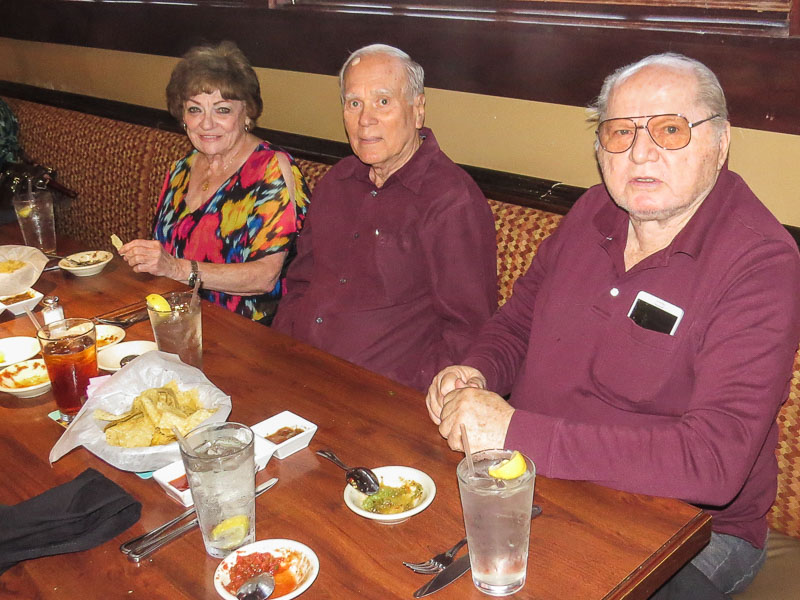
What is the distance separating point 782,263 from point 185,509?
3.53 feet

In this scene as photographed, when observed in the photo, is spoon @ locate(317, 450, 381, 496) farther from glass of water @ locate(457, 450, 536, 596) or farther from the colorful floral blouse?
the colorful floral blouse

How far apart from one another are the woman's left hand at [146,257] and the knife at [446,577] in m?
1.47

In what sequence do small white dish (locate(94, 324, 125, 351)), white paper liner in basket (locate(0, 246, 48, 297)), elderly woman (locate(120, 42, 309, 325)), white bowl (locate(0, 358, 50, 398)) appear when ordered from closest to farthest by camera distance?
white bowl (locate(0, 358, 50, 398)), small white dish (locate(94, 324, 125, 351)), white paper liner in basket (locate(0, 246, 48, 297)), elderly woman (locate(120, 42, 309, 325))

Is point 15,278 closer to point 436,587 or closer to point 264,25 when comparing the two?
point 264,25

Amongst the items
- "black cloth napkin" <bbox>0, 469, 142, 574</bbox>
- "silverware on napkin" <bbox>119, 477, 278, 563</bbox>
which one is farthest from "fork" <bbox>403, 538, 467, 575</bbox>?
"black cloth napkin" <bbox>0, 469, 142, 574</bbox>

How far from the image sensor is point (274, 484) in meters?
1.38

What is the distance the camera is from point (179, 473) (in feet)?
4.55

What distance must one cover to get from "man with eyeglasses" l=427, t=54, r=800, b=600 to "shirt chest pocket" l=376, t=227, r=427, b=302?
0.44 meters

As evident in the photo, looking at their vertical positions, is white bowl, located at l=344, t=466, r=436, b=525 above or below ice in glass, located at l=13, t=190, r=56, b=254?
above

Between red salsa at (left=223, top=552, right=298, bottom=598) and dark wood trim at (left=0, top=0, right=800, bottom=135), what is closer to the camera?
red salsa at (left=223, top=552, right=298, bottom=598)

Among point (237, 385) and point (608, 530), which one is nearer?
point (608, 530)

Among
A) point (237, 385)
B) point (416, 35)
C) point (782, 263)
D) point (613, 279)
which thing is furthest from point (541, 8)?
point (237, 385)

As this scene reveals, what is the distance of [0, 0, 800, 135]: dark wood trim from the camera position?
195cm

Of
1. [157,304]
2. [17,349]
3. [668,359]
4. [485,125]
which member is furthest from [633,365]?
[17,349]
